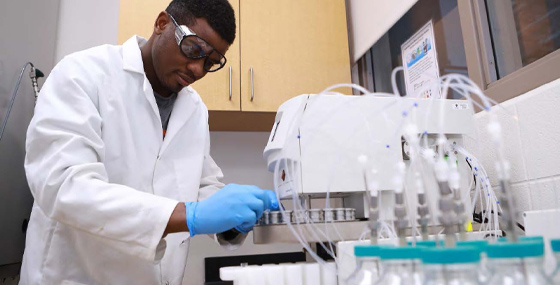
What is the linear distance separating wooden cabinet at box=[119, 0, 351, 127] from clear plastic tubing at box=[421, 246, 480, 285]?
1413mm

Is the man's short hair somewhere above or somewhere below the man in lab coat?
above

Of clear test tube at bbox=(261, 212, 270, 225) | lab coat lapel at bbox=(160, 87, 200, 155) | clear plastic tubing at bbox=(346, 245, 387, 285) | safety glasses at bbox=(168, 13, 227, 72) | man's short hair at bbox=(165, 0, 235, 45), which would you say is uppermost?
man's short hair at bbox=(165, 0, 235, 45)

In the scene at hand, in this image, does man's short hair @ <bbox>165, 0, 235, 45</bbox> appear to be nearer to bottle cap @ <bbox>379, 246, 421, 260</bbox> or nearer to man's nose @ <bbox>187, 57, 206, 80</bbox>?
man's nose @ <bbox>187, 57, 206, 80</bbox>

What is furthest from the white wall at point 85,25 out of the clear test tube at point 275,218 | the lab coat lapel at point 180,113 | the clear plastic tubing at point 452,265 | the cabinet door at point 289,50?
the clear plastic tubing at point 452,265

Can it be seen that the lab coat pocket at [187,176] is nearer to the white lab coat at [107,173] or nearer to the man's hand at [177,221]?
the white lab coat at [107,173]

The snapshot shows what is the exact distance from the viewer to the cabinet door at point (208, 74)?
1744 millimetres

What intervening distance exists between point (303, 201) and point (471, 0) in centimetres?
101

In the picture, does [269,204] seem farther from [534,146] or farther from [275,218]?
[534,146]

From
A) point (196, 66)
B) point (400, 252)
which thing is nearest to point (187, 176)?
point (196, 66)

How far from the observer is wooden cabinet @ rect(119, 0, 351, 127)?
69.7 inches

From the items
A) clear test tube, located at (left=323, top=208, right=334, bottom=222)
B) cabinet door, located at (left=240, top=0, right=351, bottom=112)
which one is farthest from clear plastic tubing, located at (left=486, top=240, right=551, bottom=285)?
cabinet door, located at (left=240, top=0, right=351, bottom=112)

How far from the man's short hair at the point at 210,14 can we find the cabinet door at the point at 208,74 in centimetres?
59

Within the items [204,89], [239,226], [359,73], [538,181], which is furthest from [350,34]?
Result: [239,226]

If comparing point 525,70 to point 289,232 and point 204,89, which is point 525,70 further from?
point 204,89
